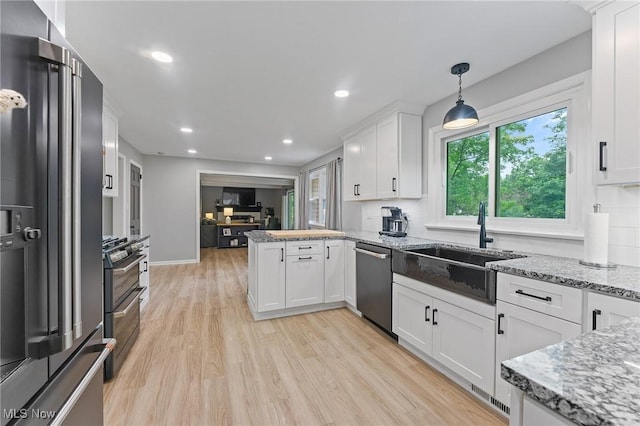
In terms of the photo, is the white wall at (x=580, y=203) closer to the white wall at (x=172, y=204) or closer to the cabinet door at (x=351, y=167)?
the cabinet door at (x=351, y=167)

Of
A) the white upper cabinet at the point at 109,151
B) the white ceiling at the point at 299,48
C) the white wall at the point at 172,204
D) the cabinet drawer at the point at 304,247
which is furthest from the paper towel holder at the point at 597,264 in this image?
the white wall at the point at 172,204

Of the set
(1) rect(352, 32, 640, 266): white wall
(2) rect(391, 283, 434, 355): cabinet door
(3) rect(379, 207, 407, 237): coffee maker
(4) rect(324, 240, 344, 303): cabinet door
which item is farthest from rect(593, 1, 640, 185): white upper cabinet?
(4) rect(324, 240, 344, 303): cabinet door

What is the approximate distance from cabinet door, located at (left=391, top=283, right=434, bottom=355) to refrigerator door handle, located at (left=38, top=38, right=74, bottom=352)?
2052 mm

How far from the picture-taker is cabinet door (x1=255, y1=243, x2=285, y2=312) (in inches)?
116

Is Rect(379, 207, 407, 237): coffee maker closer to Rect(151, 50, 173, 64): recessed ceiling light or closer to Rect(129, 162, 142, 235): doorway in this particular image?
Rect(151, 50, 173, 64): recessed ceiling light

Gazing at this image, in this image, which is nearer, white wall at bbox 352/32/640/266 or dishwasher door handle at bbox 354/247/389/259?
white wall at bbox 352/32/640/266

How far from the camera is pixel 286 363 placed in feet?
7.09

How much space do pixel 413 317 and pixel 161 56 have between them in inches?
112

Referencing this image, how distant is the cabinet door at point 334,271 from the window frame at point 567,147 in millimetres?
1219

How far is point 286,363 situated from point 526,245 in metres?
2.09

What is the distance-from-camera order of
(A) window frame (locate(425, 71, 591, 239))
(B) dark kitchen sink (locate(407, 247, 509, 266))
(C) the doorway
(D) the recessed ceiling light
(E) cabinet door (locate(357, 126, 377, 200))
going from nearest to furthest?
(A) window frame (locate(425, 71, 591, 239)) → (D) the recessed ceiling light → (B) dark kitchen sink (locate(407, 247, 509, 266)) → (E) cabinet door (locate(357, 126, 377, 200)) → (C) the doorway

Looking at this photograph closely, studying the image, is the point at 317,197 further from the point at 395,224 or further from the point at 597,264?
the point at 597,264

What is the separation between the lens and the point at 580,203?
1.82 metres

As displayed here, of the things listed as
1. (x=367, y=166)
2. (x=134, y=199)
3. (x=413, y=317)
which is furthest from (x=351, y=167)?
(x=134, y=199)
